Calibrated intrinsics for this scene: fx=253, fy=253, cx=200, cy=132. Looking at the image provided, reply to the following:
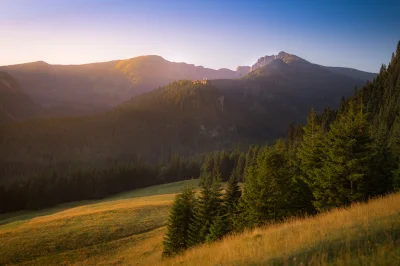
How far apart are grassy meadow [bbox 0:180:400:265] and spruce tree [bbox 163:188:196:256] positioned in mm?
2289

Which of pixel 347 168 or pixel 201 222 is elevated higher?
pixel 347 168

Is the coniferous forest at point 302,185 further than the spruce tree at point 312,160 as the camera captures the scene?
No

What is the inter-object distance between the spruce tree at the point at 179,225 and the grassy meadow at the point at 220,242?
7.51 ft

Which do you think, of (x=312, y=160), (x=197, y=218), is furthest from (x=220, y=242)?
(x=312, y=160)

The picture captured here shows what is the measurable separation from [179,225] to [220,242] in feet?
56.4

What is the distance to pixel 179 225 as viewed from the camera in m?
31.5

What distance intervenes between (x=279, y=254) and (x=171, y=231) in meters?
24.5

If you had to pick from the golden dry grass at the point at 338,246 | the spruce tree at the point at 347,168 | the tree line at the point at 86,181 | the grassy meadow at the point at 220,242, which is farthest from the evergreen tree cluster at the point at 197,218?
the tree line at the point at 86,181

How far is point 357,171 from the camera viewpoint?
72.0ft

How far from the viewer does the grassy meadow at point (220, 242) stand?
25.7 ft

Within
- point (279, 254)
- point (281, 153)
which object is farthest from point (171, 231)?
point (279, 254)

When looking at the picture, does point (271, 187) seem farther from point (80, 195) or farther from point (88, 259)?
point (80, 195)

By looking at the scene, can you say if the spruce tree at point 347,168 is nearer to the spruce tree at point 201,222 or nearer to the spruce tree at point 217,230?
the spruce tree at point 217,230

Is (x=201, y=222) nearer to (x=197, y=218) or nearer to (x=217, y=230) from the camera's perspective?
(x=197, y=218)
